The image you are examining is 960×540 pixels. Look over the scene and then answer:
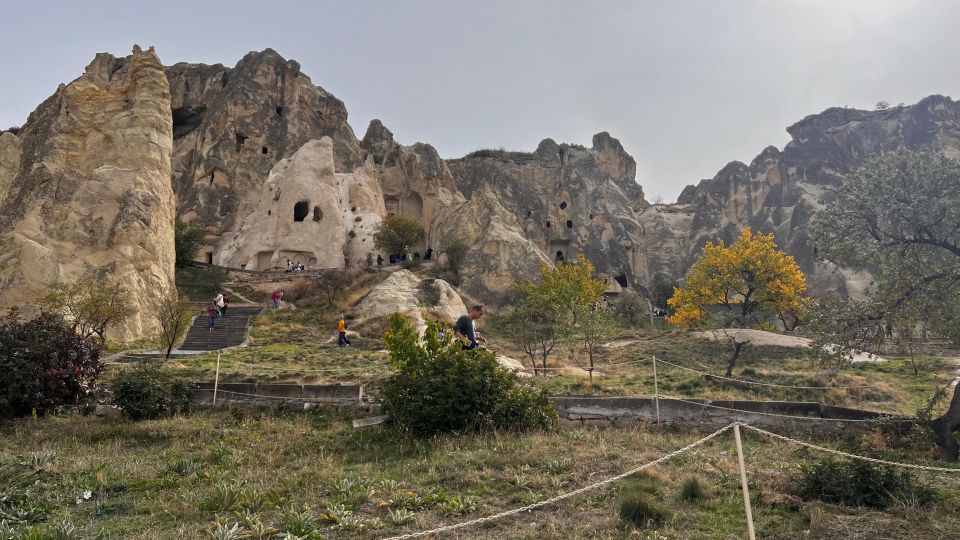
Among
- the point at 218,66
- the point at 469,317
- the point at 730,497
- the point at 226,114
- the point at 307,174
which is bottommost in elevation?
the point at 730,497

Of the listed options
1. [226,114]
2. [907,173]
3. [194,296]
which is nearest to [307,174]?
[226,114]

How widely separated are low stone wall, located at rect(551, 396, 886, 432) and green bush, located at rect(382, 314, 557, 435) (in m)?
1.06

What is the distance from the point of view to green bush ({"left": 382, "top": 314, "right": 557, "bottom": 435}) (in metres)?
9.45

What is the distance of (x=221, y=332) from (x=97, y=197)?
26.6 feet

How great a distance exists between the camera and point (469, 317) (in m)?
10.9

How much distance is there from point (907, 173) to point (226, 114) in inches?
1980

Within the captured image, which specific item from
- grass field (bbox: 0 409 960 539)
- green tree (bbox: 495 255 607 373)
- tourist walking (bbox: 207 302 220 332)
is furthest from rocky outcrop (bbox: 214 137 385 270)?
grass field (bbox: 0 409 960 539)

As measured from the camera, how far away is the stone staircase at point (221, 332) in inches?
906

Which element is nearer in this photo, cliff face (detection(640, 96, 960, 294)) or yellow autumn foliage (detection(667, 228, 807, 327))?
yellow autumn foliage (detection(667, 228, 807, 327))

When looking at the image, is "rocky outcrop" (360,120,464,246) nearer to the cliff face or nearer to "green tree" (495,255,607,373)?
"green tree" (495,255,607,373)

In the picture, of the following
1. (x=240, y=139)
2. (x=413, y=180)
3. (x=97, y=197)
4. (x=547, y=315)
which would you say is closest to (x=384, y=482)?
(x=547, y=315)

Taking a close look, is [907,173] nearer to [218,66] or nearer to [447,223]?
[447,223]

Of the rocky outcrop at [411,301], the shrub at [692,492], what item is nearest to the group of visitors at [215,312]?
the rocky outcrop at [411,301]

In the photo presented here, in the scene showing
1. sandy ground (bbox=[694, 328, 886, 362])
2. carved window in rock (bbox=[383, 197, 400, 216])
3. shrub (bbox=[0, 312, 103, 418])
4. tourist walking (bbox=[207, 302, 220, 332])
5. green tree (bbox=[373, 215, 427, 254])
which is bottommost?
sandy ground (bbox=[694, 328, 886, 362])
